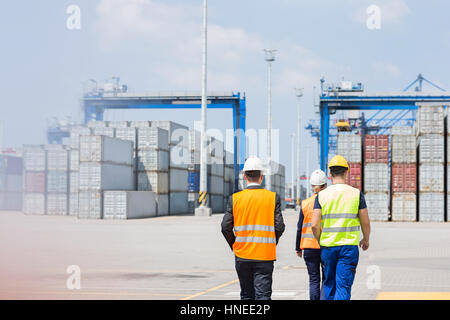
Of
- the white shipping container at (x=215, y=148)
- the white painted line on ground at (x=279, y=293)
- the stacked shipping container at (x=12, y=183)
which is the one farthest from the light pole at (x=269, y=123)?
the white painted line on ground at (x=279, y=293)

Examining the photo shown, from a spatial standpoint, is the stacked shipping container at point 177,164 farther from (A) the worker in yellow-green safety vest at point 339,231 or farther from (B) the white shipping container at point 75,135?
(A) the worker in yellow-green safety vest at point 339,231

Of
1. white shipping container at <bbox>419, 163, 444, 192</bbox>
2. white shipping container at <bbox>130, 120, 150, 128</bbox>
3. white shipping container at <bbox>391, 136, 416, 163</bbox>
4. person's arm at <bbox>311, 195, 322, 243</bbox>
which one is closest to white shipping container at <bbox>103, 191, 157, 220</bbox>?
white shipping container at <bbox>130, 120, 150, 128</bbox>

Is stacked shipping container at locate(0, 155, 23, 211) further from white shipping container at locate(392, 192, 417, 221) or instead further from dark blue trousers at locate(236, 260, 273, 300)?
dark blue trousers at locate(236, 260, 273, 300)

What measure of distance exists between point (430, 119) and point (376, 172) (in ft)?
15.5

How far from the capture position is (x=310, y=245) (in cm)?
766

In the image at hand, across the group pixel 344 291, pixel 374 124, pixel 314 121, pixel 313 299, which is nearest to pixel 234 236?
pixel 344 291

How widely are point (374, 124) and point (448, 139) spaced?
31.2 metres

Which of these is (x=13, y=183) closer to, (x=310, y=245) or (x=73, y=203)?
(x=73, y=203)

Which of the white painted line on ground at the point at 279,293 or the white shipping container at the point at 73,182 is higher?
the white shipping container at the point at 73,182

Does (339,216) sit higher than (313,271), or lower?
higher

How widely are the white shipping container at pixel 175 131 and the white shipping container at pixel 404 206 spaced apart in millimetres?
16652

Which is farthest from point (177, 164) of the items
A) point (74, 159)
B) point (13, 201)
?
point (13, 201)

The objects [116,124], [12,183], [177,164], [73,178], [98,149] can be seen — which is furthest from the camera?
[12,183]

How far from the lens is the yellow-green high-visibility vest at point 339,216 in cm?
647
